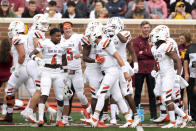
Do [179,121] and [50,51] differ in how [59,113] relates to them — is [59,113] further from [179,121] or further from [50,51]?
[179,121]

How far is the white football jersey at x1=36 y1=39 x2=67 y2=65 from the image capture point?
424 inches

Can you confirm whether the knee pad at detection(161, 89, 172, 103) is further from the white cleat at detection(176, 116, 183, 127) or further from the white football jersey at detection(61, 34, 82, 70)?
the white football jersey at detection(61, 34, 82, 70)

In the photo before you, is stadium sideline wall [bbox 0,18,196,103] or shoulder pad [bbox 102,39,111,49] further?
stadium sideline wall [bbox 0,18,196,103]

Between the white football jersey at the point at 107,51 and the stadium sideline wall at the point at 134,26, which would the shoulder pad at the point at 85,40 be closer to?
the white football jersey at the point at 107,51

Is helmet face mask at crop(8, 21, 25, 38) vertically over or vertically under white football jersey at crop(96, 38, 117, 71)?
over

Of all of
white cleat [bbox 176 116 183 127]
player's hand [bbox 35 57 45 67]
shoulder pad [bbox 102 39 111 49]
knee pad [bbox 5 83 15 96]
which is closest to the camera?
shoulder pad [bbox 102 39 111 49]

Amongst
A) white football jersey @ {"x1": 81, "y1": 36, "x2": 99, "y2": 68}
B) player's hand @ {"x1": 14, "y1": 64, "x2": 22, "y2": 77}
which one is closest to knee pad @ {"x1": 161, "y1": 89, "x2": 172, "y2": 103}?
white football jersey @ {"x1": 81, "y1": 36, "x2": 99, "y2": 68}

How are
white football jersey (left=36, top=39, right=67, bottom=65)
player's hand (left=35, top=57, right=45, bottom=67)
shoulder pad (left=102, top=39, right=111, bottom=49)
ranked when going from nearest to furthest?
shoulder pad (left=102, top=39, right=111, bottom=49) → player's hand (left=35, top=57, right=45, bottom=67) → white football jersey (left=36, top=39, right=67, bottom=65)

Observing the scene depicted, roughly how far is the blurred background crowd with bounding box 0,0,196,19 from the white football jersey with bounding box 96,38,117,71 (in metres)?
5.49

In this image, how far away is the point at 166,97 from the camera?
10.8 m

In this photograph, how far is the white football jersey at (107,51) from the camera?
1057cm

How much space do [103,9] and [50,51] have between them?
18.8 feet

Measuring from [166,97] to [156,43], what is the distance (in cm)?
114

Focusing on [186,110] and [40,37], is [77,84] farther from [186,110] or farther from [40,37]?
[186,110]
